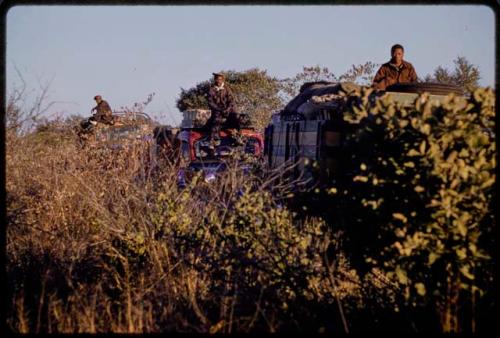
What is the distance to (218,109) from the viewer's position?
40.3 feet

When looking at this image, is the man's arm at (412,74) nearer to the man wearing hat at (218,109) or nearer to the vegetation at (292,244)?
the vegetation at (292,244)

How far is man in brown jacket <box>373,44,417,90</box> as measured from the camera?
8984mm

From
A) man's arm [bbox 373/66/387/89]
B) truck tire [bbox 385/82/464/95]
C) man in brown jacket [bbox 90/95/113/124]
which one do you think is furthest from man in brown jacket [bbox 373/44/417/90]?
man in brown jacket [bbox 90/95/113/124]

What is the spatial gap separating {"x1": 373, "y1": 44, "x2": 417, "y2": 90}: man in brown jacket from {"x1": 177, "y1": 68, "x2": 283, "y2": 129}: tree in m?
8.00

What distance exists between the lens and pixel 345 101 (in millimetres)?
5195

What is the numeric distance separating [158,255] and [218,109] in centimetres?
654


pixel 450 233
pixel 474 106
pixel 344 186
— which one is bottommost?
pixel 450 233

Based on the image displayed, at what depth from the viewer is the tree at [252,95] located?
2038 cm

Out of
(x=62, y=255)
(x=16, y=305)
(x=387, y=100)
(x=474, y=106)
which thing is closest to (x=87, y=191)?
(x=62, y=255)

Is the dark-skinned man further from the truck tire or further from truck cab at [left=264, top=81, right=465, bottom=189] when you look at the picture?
the truck tire

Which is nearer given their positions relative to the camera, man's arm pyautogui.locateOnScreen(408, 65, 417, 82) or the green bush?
the green bush

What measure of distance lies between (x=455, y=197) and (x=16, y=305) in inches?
155

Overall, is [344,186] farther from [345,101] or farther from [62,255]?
[62,255]

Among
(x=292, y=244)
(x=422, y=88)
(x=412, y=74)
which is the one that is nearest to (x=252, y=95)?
(x=412, y=74)
